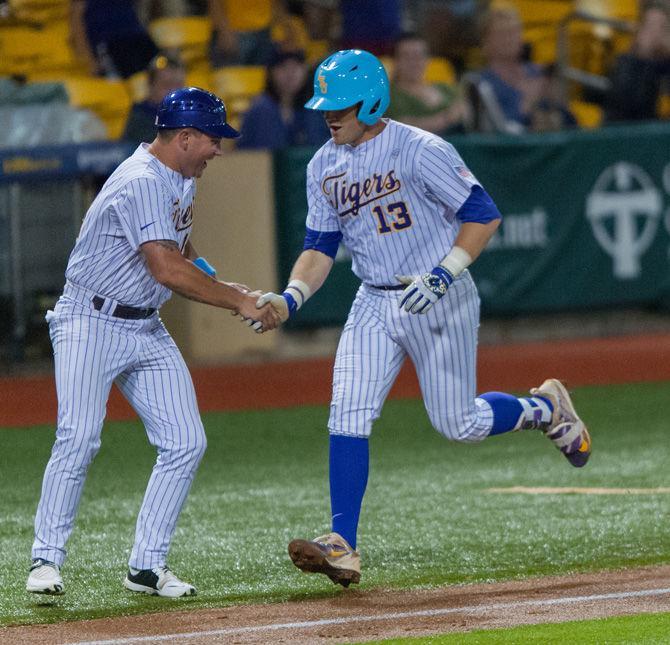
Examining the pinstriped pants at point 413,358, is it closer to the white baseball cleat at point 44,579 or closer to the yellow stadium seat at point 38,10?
the white baseball cleat at point 44,579

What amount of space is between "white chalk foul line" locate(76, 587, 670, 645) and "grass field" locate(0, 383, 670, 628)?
460mm

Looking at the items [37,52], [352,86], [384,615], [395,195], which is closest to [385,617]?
[384,615]

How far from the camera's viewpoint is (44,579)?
5.38 metres

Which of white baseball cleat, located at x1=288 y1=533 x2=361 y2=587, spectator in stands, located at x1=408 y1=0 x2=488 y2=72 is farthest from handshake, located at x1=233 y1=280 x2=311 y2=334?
spectator in stands, located at x1=408 y1=0 x2=488 y2=72

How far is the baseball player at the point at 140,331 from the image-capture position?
5426mm

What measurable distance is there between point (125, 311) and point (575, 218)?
9.20 m

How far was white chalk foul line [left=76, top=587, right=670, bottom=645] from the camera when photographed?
193 inches

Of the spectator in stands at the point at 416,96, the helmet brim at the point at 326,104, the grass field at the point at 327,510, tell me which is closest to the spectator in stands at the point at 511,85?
the spectator in stands at the point at 416,96

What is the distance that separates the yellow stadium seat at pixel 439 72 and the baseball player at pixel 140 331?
9.16 m

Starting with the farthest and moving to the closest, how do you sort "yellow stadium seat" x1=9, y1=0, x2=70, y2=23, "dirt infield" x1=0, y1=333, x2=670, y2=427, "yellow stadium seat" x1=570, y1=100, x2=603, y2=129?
1. "yellow stadium seat" x1=570, y1=100, x2=603, y2=129
2. "yellow stadium seat" x1=9, y1=0, x2=70, y2=23
3. "dirt infield" x1=0, y1=333, x2=670, y2=427

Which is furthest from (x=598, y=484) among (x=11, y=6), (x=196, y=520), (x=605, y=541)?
(x=11, y=6)

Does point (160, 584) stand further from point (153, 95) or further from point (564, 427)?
point (153, 95)

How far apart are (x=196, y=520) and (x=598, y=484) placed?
2166 millimetres

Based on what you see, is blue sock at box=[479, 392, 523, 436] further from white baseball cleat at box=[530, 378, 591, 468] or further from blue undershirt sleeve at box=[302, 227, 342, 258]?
blue undershirt sleeve at box=[302, 227, 342, 258]
